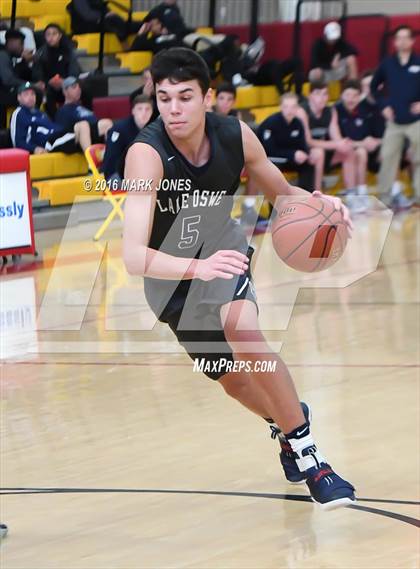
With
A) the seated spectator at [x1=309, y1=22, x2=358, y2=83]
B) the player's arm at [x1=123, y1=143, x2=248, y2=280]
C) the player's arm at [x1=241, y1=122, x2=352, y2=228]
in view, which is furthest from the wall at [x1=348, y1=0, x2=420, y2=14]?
the player's arm at [x1=123, y1=143, x2=248, y2=280]

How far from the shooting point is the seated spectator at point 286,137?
12727 millimetres

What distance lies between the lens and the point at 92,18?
1205cm

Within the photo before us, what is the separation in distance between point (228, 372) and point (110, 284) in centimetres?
499

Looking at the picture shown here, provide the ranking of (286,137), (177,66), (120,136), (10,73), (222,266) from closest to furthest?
(222,266), (177,66), (120,136), (10,73), (286,137)

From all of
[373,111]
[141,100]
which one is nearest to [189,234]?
[141,100]

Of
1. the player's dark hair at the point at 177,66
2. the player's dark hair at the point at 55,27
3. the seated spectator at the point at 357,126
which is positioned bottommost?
the seated spectator at the point at 357,126

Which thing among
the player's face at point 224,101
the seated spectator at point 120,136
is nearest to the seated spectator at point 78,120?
the seated spectator at point 120,136

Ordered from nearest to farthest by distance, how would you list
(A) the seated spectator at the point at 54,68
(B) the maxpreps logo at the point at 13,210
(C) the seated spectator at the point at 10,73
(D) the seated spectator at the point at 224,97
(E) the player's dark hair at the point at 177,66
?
1. (E) the player's dark hair at the point at 177,66
2. (B) the maxpreps logo at the point at 13,210
3. (C) the seated spectator at the point at 10,73
4. (A) the seated spectator at the point at 54,68
5. (D) the seated spectator at the point at 224,97

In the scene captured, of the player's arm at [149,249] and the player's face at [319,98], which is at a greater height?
the player's arm at [149,249]

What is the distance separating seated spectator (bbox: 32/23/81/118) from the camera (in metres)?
12.0

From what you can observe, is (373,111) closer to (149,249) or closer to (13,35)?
(13,35)

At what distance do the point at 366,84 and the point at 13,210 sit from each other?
5753mm

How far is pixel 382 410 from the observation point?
6180mm

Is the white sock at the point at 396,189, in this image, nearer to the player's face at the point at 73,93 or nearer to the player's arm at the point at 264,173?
the player's face at the point at 73,93
